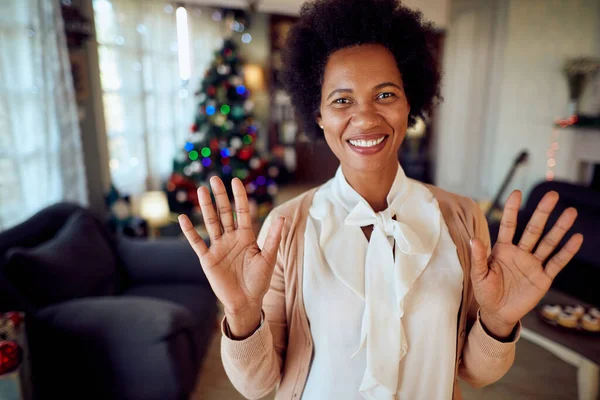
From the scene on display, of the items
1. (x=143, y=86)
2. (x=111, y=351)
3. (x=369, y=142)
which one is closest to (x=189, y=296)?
(x=111, y=351)

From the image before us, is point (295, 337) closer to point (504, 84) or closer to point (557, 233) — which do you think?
point (557, 233)

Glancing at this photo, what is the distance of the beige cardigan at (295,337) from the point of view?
78 cm

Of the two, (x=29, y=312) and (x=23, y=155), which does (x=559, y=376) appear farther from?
(x=23, y=155)

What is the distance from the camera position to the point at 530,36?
179 inches

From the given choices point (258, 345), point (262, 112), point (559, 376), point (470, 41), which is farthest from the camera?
point (262, 112)

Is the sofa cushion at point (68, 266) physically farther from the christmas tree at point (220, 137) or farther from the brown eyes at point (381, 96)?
the christmas tree at point (220, 137)

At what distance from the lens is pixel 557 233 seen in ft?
2.37

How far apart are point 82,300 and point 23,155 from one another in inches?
40.4

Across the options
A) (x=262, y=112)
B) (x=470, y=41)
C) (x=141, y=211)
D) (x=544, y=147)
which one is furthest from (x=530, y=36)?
(x=141, y=211)

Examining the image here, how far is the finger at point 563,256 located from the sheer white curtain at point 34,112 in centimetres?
237

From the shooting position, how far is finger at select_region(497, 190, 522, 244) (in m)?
0.73

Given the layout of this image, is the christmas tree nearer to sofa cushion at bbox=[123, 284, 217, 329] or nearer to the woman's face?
sofa cushion at bbox=[123, 284, 217, 329]

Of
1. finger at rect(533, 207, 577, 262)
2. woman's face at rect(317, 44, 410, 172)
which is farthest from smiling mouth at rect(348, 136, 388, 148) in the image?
finger at rect(533, 207, 577, 262)

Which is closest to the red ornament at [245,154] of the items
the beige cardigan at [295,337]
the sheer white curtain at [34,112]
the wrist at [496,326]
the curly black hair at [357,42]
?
the sheer white curtain at [34,112]
